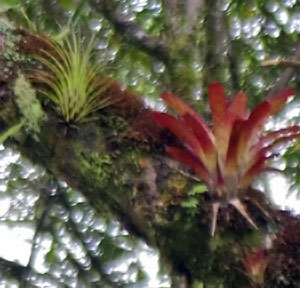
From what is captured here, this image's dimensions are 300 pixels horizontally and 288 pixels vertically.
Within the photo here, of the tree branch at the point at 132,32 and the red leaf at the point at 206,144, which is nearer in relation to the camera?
the red leaf at the point at 206,144

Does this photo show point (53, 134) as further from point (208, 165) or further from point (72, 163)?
point (208, 165)

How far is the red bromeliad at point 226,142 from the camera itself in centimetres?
134

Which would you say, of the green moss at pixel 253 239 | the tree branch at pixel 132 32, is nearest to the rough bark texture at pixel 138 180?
the green moss at pixel 253 239

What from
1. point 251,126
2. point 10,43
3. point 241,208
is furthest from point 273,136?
point 10,43

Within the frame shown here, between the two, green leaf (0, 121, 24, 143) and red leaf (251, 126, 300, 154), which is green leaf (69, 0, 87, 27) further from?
red leaf (251, 126, 300, 154)

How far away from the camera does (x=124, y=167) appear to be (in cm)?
142

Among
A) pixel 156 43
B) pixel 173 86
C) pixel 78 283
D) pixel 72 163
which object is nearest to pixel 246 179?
pixel 72 163

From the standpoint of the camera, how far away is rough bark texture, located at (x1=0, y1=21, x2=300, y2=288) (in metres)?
1.30

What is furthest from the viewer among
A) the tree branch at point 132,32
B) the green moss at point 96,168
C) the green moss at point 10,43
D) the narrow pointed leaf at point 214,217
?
the tree branch at point 132,32

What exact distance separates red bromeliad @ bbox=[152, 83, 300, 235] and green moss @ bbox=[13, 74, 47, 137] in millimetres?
246

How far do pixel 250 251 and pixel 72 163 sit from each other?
41 centimetres

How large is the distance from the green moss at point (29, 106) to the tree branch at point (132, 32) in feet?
1.89

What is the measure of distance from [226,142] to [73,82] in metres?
0.37

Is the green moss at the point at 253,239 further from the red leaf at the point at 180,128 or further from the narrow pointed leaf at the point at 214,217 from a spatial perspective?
the red leaf at the point at 180,128
